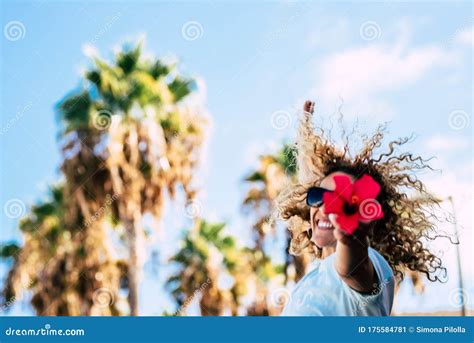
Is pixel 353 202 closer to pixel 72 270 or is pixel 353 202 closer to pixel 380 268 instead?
pixel 380 268

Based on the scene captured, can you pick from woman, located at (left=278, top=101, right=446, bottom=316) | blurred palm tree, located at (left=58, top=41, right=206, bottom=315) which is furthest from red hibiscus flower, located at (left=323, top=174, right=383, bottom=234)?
blurred palm tree, located at (left=58, top=41, right=206, bottom=315)

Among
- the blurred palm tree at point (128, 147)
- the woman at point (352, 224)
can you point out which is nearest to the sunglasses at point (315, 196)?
the woman at point (352, 224)

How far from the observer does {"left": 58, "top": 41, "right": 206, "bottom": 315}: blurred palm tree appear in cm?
977

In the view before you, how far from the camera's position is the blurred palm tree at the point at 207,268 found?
1134 cm

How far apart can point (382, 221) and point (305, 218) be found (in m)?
0.45

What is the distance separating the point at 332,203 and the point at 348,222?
0.64 ft

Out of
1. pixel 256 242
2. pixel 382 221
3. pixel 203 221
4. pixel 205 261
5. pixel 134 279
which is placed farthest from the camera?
pixel 203 221

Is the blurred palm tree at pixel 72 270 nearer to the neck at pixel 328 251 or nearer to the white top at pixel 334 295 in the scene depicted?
the neck at pixel 328 251

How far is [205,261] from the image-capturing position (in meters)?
12.1

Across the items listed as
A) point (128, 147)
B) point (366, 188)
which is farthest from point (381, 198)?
point (128, 147)

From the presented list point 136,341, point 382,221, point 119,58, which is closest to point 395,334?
point 382,221

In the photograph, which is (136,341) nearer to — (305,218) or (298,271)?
(305,218)

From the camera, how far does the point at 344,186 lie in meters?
3.45

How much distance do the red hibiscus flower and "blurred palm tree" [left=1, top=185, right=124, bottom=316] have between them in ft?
23.4
